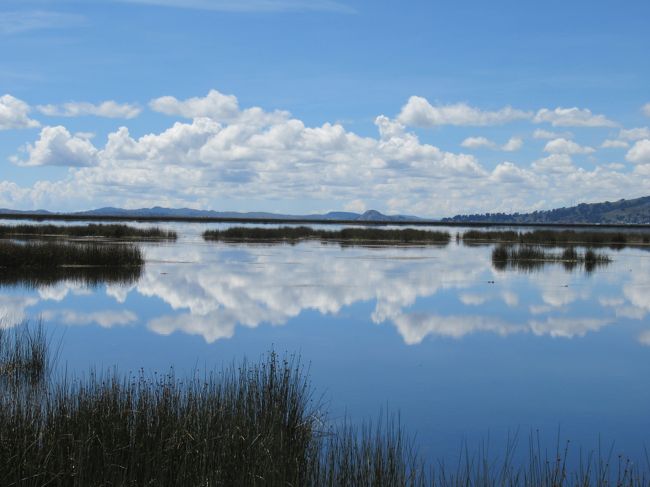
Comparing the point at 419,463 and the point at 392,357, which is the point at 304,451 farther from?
the point at 392,357

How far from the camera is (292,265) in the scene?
109 feet

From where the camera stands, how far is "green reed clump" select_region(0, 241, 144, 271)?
26.9 meters

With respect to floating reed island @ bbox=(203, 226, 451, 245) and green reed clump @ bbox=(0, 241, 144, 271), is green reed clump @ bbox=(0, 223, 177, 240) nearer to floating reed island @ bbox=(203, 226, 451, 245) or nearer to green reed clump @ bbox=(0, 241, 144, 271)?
floating reed island @ bbox=(203, 226, 451, 245)

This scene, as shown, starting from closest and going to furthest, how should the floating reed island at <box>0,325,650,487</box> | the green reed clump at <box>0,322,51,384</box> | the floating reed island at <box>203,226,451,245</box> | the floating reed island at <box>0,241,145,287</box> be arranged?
the floating reed island at <box>0,325,650,487</box> < the green reed clump at <box>0,322,51,384</box> < the floating reed island at <box>0,241,145,287</box> < the floating reed island at <box>203,226,451,245</box>

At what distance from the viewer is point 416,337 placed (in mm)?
16453

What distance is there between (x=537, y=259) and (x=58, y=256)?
79.1 feet

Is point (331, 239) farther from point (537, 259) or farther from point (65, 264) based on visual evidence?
point (65, 264)

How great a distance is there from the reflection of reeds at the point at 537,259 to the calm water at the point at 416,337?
4488 mm

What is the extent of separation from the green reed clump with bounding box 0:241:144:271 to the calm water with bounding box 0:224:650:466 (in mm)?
1739

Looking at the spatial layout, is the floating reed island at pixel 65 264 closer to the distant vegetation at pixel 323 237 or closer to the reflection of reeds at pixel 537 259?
the reflection of reeds at pixel 537 259

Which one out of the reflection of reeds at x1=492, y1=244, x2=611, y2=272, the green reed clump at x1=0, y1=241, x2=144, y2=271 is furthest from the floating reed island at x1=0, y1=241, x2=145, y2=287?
the reflection of reeds at x1=492, y1=244, x2=611, y2=272

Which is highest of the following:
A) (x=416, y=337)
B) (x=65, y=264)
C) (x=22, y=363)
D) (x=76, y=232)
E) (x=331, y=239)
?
(x=76, y=232)

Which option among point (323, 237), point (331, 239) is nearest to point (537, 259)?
point (331, 239)

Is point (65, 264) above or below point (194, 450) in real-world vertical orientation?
above
